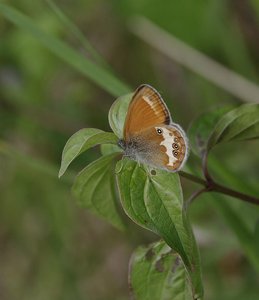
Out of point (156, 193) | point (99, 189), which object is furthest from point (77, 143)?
point (99, 189)

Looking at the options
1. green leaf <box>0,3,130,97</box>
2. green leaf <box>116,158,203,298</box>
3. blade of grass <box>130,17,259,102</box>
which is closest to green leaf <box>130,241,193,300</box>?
green leaf <box>116,158,203,298</box>

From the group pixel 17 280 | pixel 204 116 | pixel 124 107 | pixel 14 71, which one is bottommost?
pixel 17 280

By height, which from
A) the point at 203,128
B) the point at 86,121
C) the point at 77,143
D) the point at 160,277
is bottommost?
the point at 86,121

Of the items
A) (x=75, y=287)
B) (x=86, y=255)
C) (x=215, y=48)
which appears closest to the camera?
(x=75, y=287)

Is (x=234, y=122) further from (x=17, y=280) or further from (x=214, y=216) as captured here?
(x=17, y=280)

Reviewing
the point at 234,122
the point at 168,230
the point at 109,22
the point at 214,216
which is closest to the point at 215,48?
the point at 109,22

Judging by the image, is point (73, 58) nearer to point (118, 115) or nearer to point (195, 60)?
point (118, 115)
